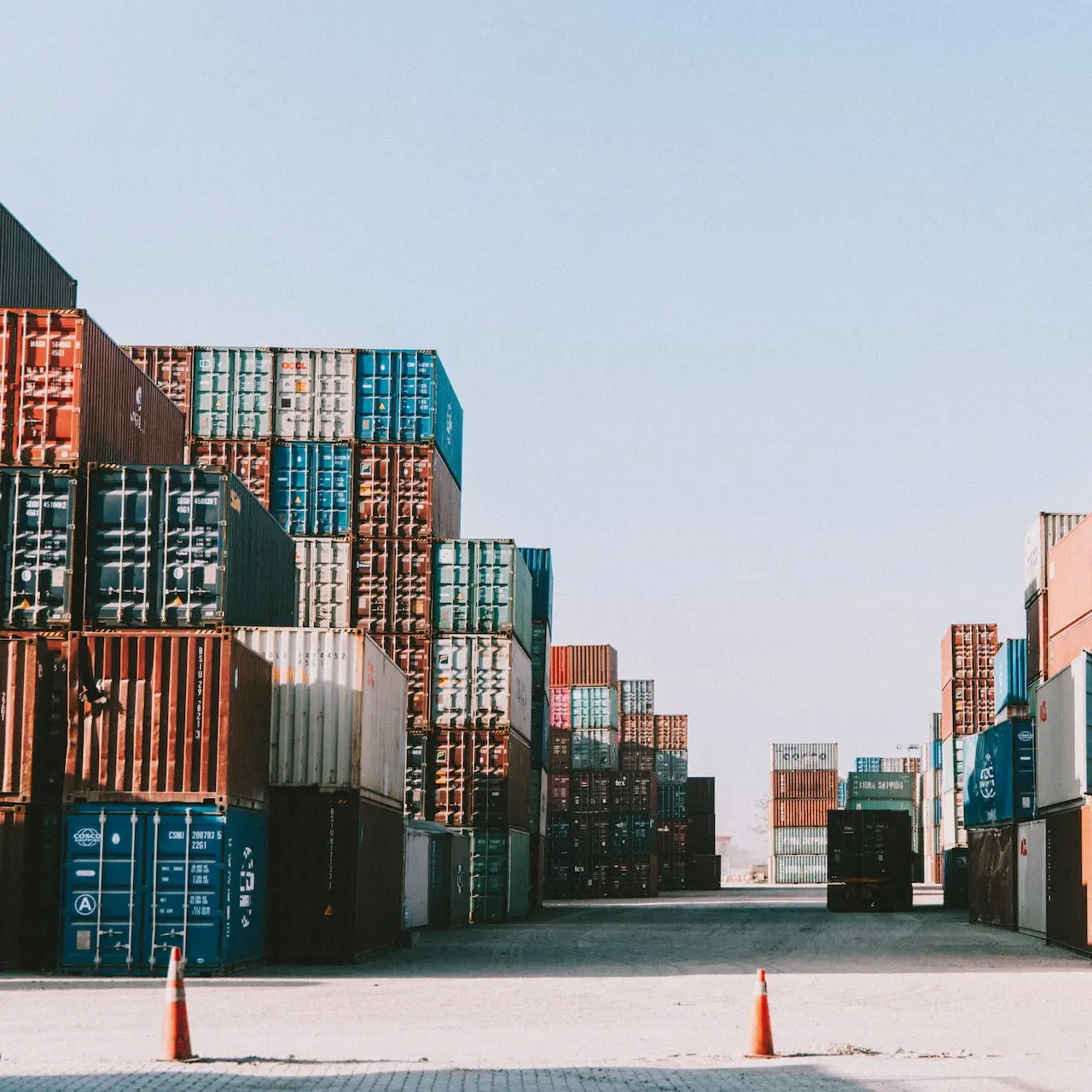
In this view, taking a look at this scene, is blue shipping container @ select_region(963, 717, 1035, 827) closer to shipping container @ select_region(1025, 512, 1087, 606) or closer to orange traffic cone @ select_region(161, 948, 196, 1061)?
shipping container @ select_region(1025, 512, 1087, 606)

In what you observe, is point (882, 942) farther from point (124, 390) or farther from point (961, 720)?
point (961, 720)

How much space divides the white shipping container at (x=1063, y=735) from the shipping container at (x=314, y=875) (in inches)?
509

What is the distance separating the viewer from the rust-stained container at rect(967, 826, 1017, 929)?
4359 centimetres

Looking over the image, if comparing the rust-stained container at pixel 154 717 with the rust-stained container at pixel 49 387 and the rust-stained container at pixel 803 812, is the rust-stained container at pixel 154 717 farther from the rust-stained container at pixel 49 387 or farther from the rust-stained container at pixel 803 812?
the rust-stained container at pixel 803 812

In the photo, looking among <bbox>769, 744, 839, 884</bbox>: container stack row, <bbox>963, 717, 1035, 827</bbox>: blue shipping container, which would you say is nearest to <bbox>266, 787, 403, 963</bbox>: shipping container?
<bbox>963, 717, 1035, 827</bbox>: blue shipping container

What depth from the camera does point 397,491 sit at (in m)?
47.6

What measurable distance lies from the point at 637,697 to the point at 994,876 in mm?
59113

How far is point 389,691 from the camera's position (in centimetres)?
3356

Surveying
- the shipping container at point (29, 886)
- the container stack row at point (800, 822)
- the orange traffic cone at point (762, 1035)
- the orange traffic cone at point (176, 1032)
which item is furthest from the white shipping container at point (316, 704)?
the container stack row at point (800, 822)

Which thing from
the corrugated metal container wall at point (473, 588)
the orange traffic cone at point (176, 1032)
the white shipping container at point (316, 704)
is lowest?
the orange traffic cone at point (176, 1032)

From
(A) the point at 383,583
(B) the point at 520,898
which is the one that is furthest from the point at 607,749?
(A) the point at 383,583

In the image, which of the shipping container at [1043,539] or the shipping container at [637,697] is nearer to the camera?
the shipping container at [1043,539]

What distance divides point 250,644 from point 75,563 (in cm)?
334

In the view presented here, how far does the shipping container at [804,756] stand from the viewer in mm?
133625
